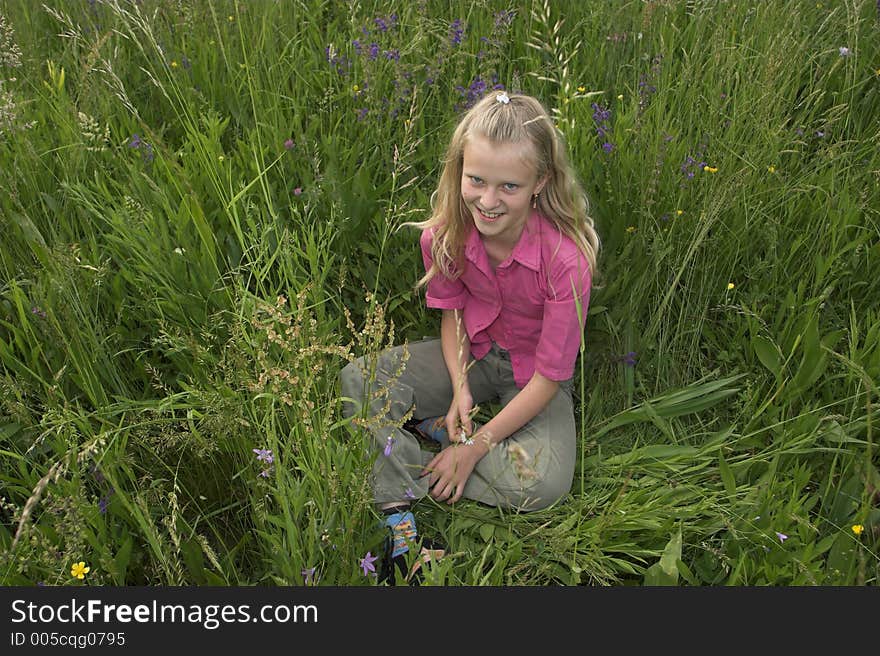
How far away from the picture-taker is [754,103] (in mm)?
2533

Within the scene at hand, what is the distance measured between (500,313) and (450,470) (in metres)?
0.47

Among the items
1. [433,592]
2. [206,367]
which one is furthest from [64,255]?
[433,592]

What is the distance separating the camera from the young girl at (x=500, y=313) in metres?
2.00

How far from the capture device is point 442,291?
2303 mm

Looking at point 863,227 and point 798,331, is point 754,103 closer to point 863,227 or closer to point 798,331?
point 863,227

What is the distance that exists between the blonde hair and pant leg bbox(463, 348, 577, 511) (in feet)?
1.32

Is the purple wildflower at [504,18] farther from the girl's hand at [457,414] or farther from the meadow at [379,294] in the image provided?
the girl's hand at [457,414]

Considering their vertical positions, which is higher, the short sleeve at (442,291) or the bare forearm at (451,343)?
the short sleeve at (442,291)

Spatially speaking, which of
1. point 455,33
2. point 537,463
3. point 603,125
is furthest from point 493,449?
point 455,33

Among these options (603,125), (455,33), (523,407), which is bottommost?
(523,407)

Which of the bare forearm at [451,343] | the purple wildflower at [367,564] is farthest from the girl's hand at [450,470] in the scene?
the purple wildflower at [367,564]

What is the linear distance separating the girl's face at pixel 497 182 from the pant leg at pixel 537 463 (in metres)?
0.55

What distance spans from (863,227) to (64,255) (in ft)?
7.10

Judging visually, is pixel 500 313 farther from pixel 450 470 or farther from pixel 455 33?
pixel 455 33
